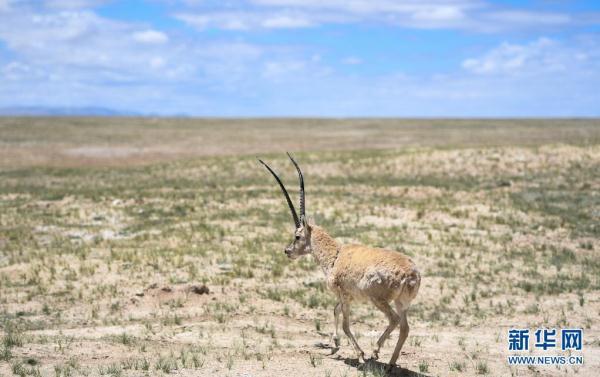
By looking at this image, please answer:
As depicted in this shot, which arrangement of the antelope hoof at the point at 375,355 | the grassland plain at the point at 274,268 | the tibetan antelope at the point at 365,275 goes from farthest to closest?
1. the grassland plain at the point at 274,268
2. the antelope hoof at the point at 375,355
3. the tibetan antelope at the point at 365,275

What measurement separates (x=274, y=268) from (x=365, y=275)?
26.8 ft

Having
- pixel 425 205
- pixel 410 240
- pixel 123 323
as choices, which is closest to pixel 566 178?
pixel 425 205

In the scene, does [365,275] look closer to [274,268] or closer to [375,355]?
[375,355]

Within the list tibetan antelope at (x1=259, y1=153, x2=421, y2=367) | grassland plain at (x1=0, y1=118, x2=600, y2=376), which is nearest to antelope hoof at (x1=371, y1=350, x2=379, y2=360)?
tibetan antelope at (x1=259, y1=153, x2=421, y2=367)

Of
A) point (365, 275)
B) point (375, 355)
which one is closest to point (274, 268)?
point (375, 355)

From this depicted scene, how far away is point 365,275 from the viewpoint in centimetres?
964

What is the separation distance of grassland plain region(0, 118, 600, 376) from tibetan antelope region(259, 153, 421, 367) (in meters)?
0.77

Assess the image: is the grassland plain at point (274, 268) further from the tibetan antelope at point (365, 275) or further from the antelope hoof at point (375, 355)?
the tibetan antelope at point (365, 275)

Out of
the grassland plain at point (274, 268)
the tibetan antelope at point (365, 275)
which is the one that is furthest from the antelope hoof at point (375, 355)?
the grassland plain at point (274, 268)

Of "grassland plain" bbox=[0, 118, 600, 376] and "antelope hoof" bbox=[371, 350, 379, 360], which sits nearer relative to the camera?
"antelope hoof" bbox=[371, 350, 379, 360]

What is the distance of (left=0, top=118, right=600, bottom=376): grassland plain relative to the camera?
10.5 m

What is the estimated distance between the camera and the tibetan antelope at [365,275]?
367 inches

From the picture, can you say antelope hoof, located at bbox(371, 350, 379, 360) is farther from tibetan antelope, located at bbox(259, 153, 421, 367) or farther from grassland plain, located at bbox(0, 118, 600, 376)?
grassland plain, located at bbox(0, 118, 600, 376)

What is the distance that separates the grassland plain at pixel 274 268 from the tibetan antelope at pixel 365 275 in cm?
77
